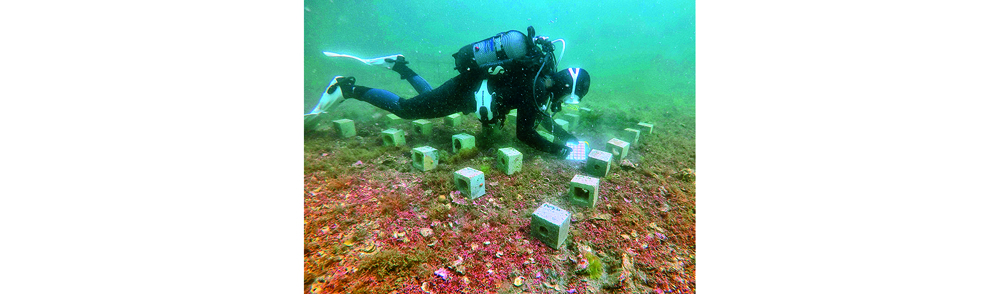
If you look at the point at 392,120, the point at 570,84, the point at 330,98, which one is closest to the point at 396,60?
the point at 392,120

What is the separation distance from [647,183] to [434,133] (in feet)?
10.7

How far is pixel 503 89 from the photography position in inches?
136

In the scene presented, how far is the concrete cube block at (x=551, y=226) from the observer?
186 cm

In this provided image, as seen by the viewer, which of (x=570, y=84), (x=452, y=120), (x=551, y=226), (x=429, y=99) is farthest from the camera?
(x=452, y=120)

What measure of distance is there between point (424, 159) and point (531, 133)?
1384 millimetres

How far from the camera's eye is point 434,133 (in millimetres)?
4594

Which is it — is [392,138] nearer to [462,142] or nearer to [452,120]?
[462,142]

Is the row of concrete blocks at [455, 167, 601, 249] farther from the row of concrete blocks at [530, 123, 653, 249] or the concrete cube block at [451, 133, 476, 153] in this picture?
the concrete cube block at [451, 133, 476, 153]

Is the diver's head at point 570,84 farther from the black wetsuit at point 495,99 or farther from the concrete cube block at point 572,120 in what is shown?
the concrete cube block at point 572,120

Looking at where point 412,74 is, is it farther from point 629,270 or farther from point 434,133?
point 629,270

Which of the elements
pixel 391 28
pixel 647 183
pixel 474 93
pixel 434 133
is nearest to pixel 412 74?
pixel 434 133

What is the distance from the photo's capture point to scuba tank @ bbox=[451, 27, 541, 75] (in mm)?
3168

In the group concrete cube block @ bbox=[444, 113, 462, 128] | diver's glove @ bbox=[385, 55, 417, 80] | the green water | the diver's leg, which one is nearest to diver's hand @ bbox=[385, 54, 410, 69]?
diver's glove @ bbox=[385, 55, 417, 80]

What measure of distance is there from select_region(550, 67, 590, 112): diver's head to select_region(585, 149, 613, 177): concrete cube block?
3.05 ft
